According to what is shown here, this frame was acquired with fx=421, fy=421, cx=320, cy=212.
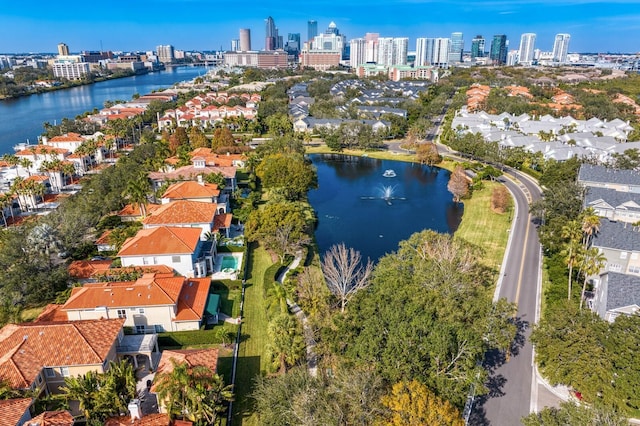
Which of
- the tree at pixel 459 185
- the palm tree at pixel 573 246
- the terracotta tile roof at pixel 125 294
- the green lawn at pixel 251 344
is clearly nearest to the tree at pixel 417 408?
the green lawn at pixel 251 344

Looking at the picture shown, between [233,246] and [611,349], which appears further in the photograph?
[233,246]

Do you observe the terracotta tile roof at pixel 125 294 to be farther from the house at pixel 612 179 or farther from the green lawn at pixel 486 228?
the house at pixel 612 179

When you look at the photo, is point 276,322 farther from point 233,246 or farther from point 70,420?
point 233,246

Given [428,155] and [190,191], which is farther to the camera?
[428,155]

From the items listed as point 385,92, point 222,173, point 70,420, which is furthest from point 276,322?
point 385,92

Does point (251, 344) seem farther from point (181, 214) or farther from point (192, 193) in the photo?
point (192, 193)

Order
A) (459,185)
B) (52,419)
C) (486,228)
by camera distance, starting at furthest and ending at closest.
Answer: (459,185) < (486,228) < (52,419)

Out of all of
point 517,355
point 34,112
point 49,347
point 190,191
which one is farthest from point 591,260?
point 34,112
